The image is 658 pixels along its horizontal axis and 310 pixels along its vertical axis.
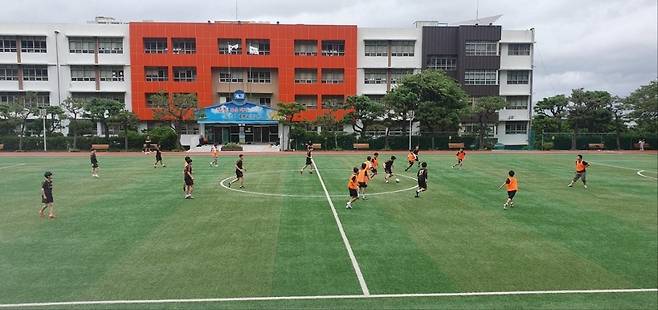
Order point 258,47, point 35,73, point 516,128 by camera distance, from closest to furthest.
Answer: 1. point 35,73
2. point 258,47
3. point 516,128

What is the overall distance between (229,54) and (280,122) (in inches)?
496

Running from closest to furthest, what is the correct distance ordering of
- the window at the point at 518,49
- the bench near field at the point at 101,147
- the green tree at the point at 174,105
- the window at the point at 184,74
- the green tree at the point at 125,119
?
the bench near field at the point at 101,147 < the green tree at the point at 125,119 < the green tree at the point at 174,105 < the window at the point at 184,74 < the window at the point at 518,49

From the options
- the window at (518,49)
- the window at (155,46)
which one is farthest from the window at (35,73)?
the window at (518,49)

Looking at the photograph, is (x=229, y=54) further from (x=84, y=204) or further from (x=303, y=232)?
(x=303, y=232)

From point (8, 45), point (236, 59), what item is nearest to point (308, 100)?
point (236, 59)

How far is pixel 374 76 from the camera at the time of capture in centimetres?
6731

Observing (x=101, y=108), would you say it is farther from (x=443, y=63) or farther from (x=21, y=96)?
(x=443, y=63)

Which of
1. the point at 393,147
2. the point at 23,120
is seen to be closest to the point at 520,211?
the point at 393,147

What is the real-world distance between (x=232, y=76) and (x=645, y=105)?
53.9 metres

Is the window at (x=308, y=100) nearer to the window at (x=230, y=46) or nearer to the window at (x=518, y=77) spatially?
the window at (x=230, y=46)

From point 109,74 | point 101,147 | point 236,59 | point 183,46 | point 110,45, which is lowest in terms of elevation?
point 101,147

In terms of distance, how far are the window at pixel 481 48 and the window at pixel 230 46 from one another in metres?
31.9

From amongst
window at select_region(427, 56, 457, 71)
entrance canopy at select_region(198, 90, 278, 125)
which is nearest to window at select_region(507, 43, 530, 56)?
window at select_region(427, 56, 457, 71)

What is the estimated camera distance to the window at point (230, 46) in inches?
2527
